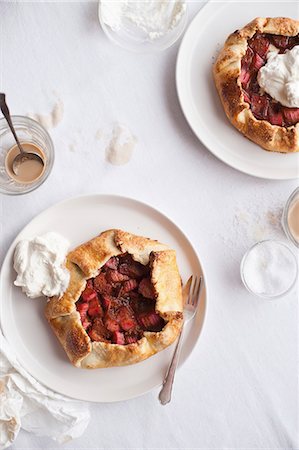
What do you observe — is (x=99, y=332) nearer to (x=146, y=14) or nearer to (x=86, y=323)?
(x=86, y=323)

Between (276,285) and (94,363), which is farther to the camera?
(276,285)

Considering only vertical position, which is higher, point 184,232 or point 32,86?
point 32,86

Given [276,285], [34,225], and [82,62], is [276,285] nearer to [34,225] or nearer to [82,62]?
[34,225]

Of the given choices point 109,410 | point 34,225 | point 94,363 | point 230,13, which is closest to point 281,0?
point 230,13

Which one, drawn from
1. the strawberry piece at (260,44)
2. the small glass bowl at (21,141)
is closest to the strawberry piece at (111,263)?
the small glass bowl at (21,141)

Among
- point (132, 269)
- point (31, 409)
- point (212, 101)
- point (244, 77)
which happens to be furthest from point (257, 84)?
point (31, 409)

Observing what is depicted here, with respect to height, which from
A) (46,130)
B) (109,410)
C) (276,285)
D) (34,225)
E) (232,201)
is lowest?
(109,410)
